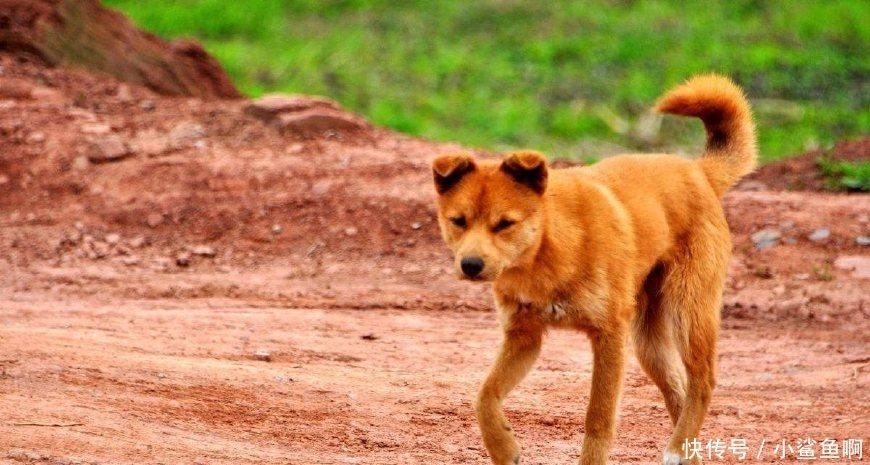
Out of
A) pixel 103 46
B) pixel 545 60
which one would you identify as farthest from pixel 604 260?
pixel 545 60

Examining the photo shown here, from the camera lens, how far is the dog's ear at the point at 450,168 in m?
6.21

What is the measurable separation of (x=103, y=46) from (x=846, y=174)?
723cm

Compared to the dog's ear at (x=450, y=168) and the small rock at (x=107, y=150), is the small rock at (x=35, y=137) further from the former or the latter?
the dog's ear at (x=450, y=168)

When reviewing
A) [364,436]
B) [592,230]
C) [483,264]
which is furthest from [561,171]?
[364,436]

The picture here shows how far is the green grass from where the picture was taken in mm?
16250

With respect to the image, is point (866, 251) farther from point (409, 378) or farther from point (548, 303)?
point (548, 303)

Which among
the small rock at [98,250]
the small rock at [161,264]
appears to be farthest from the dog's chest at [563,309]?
the small rock at [98,250]

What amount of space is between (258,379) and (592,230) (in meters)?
2.25

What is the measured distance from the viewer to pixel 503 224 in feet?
19.9

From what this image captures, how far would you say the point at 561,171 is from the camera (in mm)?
6719

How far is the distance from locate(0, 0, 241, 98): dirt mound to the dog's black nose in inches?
335

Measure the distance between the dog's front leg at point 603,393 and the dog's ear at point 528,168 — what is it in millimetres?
755

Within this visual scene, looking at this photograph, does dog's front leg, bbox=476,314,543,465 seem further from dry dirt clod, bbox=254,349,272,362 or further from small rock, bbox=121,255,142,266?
small rock, bbox=121,255,142,266

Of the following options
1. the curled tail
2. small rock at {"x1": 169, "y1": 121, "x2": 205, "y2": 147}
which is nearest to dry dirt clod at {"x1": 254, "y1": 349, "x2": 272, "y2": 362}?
the curled tail
